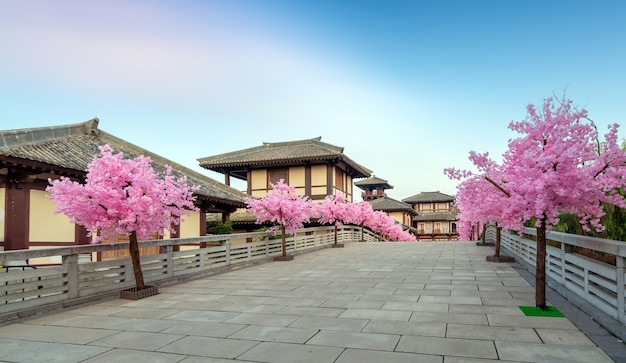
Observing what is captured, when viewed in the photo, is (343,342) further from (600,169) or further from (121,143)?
(121,143)

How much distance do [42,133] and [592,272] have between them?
13738 mm

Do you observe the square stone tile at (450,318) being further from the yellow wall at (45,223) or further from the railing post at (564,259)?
the yellow wall at (45,223)

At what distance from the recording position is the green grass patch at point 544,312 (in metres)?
6.10

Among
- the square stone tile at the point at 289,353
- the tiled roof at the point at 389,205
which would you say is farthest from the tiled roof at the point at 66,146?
the tiled roof at the point at 389,205

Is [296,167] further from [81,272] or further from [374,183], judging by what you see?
[374,183]

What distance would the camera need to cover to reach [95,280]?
8.33 metres

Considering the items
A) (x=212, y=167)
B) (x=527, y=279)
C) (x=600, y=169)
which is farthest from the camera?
(x=212, y=167)

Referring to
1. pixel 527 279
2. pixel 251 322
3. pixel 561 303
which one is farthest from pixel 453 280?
pixel 251 322

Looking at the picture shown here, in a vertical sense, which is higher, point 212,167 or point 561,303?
point 212,167

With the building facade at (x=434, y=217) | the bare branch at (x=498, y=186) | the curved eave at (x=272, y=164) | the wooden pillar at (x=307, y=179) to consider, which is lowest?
the building facade at (x=434, y=217)

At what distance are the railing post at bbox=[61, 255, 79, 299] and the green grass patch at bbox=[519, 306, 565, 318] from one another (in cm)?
776

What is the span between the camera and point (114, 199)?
7.84 metres

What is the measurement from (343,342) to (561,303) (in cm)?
409

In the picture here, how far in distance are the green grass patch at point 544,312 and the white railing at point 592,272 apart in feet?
1.68
